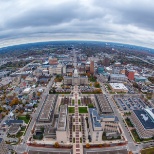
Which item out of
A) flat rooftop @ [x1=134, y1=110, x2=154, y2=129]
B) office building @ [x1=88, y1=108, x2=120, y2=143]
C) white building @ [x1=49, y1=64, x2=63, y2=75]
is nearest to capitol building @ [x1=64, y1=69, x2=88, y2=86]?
white building @ [x1=49, y1=64, x2=63, y2=75]

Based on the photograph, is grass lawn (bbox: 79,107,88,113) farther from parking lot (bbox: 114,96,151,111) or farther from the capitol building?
the capitol building

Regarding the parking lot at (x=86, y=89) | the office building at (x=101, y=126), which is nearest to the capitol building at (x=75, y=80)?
the parking lot at (x=86, y=89)

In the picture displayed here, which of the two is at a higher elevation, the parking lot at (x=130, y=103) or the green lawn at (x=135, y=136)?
the parking lot at (x=130, y=103)

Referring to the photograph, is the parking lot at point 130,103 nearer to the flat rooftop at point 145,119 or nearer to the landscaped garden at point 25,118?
the flat rooftop at point 145,119

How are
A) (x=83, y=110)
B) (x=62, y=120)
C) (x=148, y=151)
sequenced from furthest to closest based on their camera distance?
(x=83, y=110), (x=62, y=120), (x=148, y=151)

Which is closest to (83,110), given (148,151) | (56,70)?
(148,151)

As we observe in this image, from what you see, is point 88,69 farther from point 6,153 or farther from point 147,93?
point 6,153

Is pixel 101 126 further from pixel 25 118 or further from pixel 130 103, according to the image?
pixel 130 103
